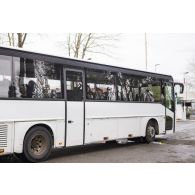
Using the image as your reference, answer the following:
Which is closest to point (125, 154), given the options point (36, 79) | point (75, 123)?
point (75, 123)

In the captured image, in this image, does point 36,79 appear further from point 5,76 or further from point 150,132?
point 150,132

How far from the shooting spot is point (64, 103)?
10.7 meters

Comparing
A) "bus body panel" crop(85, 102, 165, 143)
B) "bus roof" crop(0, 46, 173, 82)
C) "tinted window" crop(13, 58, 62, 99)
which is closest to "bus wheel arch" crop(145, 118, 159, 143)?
"bus body panel" crop(85, 102, 165, 143)

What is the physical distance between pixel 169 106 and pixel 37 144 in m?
8.50

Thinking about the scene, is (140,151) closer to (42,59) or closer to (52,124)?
(52,124)

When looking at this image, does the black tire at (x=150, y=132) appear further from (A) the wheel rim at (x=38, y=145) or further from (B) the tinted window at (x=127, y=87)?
(A) the wheel rim at (x=38, y=145)

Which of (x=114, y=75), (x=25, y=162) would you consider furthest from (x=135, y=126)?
(x=25, y=162)

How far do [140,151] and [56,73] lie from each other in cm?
444

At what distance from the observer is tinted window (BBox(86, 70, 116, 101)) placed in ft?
38.7

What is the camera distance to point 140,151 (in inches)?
496

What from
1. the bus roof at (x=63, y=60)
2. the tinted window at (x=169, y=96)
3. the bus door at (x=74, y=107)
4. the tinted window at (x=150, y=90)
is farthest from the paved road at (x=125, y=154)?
the bus roof at (x=63, y=60)

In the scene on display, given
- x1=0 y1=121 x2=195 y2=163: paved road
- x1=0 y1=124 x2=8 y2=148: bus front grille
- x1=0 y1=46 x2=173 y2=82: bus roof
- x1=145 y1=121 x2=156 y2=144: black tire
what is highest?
x1=0 y1=46 x2=173 y2=82: bus roof

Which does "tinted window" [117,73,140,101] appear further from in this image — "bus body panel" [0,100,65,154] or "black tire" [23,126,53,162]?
"black tire" [23,126,53,162]

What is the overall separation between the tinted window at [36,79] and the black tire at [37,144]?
1.03m
